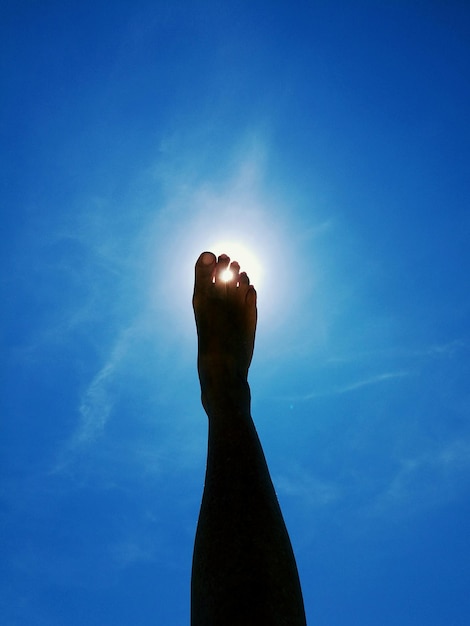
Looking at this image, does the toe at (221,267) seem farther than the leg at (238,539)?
Yes

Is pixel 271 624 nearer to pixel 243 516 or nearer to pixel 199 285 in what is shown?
pixel 243 516

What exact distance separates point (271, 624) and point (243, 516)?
412 millimetres

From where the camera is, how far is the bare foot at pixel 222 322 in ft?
10.6

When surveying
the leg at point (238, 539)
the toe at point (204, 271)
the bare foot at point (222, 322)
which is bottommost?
the leg at point (238, 539)

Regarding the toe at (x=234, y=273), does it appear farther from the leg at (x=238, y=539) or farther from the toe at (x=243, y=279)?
the leg at (x=238, y=539)

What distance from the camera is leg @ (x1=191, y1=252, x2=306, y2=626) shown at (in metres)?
1.63

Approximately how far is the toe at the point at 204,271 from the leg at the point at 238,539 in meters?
1.41

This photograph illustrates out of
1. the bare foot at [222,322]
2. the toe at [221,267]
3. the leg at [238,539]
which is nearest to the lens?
the leg at [238,539]

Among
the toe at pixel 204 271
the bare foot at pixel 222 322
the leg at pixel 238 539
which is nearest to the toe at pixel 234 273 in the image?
the bare foot at pixel 222 322

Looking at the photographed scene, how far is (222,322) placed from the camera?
380 centimetres

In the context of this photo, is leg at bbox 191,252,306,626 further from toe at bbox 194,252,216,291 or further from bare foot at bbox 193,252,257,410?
toe at bbox 194,252,216,291

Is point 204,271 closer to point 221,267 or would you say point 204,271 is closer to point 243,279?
point 221,267

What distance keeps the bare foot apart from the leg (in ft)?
0.83

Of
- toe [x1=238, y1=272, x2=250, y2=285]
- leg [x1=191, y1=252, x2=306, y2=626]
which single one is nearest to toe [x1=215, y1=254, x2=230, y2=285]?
toe [x1=238, y1=272, x2=250, y2=285]
